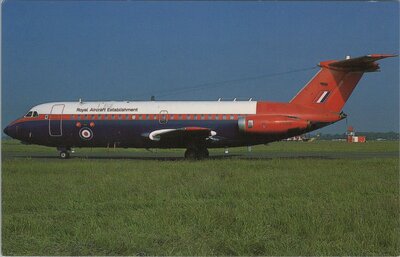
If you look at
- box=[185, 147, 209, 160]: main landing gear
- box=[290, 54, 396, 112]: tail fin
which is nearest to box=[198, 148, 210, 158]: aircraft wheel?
box=[185, 147, 209, 160]: main landing gear

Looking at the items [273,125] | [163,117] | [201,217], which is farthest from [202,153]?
[201,217]

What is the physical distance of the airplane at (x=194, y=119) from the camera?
22188mm

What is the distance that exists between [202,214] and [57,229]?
2250 mm

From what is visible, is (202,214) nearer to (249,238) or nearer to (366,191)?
(249,238)

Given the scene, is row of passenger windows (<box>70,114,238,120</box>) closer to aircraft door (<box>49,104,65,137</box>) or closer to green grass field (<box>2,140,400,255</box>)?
aircraft door (<box>49,104,65,137</box>)

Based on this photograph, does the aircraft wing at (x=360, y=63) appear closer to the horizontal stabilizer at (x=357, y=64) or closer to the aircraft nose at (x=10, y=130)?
the horizontal stabilizer at (x=357, y=64)

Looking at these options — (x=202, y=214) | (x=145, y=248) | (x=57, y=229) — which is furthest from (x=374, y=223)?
(x=57, y=229)

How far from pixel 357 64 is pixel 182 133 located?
874cm

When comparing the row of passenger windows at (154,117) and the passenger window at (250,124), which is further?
the row of passenger windows at (154,117)

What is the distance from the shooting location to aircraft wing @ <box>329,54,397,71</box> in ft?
67.3

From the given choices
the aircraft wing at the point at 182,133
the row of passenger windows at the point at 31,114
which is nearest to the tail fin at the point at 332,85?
the aircraft wing at the point at 182,133

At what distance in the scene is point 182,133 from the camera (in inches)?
892

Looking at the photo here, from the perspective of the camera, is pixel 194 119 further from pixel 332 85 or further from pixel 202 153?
pixel 332 85

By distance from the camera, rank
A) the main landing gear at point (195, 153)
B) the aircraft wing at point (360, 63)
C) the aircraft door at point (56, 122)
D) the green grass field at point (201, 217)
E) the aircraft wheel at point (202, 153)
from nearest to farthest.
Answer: the green grass field at point (201, 217) < the aircraft wing at point (360, 63) < the main landing gear at point (195, 153) < the aircraft wheel at point (202, 153) < the aircraft door at point (56, 122)
